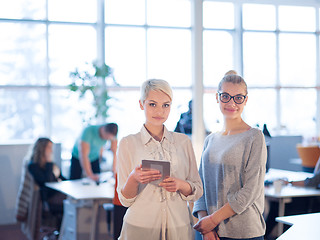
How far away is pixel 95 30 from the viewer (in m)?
9.04

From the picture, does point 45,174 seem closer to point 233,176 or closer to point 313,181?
point 313,181

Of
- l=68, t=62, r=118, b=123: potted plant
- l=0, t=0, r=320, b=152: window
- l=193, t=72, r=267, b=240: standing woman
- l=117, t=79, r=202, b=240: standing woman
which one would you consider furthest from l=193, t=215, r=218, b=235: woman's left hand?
l=0, t=0, r=320, b=152: window

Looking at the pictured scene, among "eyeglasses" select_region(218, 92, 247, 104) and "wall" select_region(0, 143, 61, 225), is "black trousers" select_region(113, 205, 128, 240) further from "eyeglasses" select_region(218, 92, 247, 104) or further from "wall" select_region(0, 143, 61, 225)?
"wall" select_region(0, 143, 61, 225)

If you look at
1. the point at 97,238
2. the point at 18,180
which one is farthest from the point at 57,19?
the point at 97,238

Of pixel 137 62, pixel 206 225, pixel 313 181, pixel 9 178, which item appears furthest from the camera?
pixel 137 62

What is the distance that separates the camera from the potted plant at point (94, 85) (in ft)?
26.6

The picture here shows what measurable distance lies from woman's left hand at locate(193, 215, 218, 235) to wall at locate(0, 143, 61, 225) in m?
5.39

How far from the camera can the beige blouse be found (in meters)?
1.94

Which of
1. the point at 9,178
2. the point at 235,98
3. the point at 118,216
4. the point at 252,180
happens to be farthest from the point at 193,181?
the point at 9,178

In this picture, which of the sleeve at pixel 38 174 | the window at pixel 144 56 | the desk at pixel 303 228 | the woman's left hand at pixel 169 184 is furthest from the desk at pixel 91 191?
the window at pixel 144 56

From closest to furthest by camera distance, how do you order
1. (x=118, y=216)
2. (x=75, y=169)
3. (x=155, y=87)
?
(x=155, y=87) < (x=118, y=216) < (x=75, y=169)

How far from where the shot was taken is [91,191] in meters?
4.69

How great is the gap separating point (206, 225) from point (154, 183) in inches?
14.9

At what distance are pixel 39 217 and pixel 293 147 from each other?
21.6 ft
